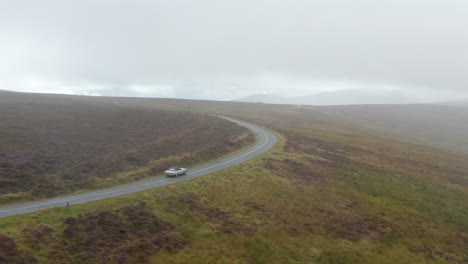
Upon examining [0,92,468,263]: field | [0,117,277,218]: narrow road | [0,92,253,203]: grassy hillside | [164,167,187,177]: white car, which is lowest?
[0,92,468,263]: field

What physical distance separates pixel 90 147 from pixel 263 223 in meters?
34.4

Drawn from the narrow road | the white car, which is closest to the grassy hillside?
the narrow road

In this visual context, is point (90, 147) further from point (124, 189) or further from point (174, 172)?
point (124, 189)

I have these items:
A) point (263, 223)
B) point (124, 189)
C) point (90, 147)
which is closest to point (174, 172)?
point (124, 189)

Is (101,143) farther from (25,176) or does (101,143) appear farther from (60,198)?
(60,198)

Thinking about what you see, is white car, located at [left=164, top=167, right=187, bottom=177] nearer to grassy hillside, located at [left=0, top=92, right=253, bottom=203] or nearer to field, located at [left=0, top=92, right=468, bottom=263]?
grassy hillside, located at [left=0, top=92, right=253, bottom=203]

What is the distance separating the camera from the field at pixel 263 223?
1989 cm

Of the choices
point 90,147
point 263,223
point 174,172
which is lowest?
point 263,223

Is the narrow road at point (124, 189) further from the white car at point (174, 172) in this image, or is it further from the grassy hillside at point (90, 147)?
the grassy hillside at point (90, 147)

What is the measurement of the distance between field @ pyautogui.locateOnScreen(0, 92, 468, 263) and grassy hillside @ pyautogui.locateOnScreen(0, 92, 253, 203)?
807cm

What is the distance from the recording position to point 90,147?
4556 cm

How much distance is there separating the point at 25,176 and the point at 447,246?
4613 cm

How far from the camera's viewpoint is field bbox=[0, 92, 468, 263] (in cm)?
1989

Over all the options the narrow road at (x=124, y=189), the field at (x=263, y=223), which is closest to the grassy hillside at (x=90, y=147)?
the narrow road at (x=124, y=189)
